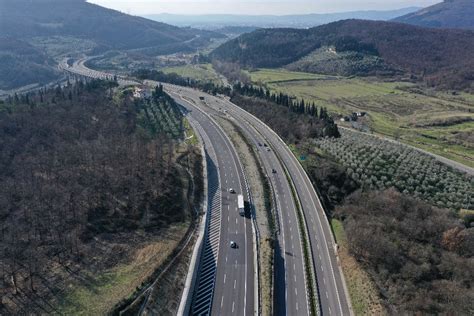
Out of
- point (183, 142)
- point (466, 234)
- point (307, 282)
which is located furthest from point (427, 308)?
point (183, 142)

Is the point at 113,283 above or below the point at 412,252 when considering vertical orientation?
below

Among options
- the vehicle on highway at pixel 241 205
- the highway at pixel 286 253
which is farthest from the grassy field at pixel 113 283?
the highway at pixel 286 253

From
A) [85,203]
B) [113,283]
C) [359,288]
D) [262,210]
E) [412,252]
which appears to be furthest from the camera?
[85,203]

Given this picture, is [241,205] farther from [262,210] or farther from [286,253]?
[286,253]

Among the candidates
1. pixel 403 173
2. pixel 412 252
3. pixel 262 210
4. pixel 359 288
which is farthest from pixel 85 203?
pixel 403 173

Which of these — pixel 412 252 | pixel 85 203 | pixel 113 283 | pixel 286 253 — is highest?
pixel 85 203

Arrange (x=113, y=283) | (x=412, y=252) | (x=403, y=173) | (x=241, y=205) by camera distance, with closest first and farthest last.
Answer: (x=113, y=283) < (x=412, y=252) < (x=241, y=205) < (x=403, y=173)

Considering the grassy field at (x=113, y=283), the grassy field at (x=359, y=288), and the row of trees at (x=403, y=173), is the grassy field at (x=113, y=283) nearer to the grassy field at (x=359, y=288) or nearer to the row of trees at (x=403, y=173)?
the grassy field at (x=359, y=288)
